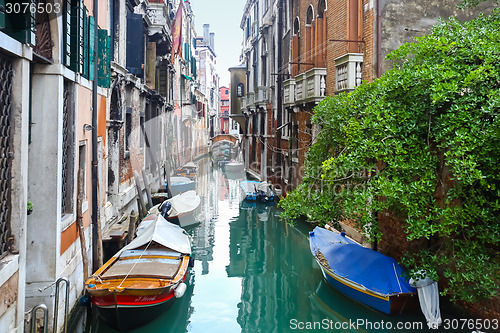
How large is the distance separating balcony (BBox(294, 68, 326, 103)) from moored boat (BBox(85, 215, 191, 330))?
19.5 feet

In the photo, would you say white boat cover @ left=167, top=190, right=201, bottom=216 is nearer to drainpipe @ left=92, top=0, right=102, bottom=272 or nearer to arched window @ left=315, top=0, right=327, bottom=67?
drainpipe @ left=92, top=0, right=102, bottom=272

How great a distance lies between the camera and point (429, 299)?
6328 millimetres

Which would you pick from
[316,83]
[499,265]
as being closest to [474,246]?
[499,265]

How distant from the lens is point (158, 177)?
19.1m

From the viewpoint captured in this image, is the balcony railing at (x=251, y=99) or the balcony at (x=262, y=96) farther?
the balcony railing at (x=251, y=99)

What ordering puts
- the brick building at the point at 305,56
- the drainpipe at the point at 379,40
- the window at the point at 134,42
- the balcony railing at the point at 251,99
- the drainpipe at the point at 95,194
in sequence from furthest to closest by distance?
the balcony railing at the point at 251,99, the window at the point at 134,42, the brick building at the point at 305,56, the drainpipe at the point at 379,40, the drainpipe at the point at 95,194

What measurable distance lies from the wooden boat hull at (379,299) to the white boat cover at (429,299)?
332 millimetres

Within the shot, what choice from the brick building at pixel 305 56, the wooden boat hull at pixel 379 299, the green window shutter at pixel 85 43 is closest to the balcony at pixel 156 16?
the brick building at pixel 305 56

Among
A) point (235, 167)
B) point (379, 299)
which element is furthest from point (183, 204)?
point (235, 167)

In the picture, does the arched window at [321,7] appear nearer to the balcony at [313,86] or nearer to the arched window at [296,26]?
the balcony at [313,86]

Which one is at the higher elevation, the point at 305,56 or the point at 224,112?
the point at 224,112

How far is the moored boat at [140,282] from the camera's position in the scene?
6137mm

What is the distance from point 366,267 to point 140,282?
151 inches

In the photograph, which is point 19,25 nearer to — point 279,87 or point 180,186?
point 180,186
